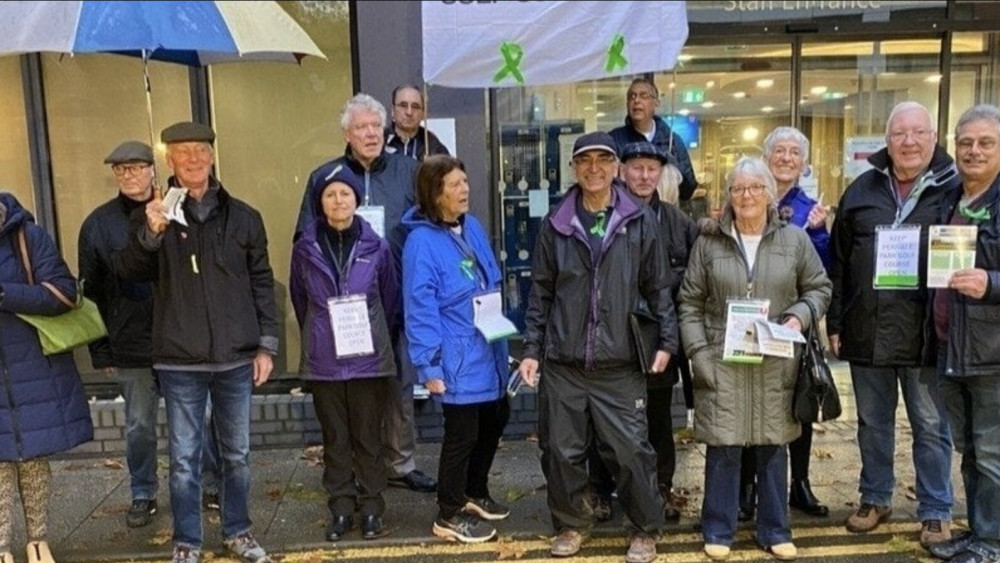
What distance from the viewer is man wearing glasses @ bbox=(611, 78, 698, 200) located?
16.9ft

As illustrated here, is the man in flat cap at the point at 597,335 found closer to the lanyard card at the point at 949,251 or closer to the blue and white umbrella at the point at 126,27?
the lanyard card at the point at 949,251

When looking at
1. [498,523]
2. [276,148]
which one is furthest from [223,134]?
[498,523]

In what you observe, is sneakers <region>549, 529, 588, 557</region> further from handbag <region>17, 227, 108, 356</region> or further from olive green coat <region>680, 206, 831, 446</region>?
handbag <region>17, 227, 108, 356</region>

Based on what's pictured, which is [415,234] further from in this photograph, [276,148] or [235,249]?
[276,148]

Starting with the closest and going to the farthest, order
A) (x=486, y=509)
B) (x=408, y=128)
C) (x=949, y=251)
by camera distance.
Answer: (x=949, y=251)
(x=486, y=509)
(x=408, y=128)

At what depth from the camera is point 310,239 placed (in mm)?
4117

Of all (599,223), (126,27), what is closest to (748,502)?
(599,223)

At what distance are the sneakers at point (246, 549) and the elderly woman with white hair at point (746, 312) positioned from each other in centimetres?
222

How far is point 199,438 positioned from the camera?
3.93 meters

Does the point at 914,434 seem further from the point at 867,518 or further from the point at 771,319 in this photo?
the point at 771,319

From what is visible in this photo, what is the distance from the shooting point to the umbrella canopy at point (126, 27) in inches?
134

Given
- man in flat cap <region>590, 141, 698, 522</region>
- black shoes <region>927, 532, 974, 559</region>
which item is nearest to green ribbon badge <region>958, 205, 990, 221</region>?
man in flat cap <region>590, 141, 698, 522</region>

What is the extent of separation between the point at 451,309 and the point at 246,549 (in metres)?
1.56

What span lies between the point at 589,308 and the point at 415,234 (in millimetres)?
941
